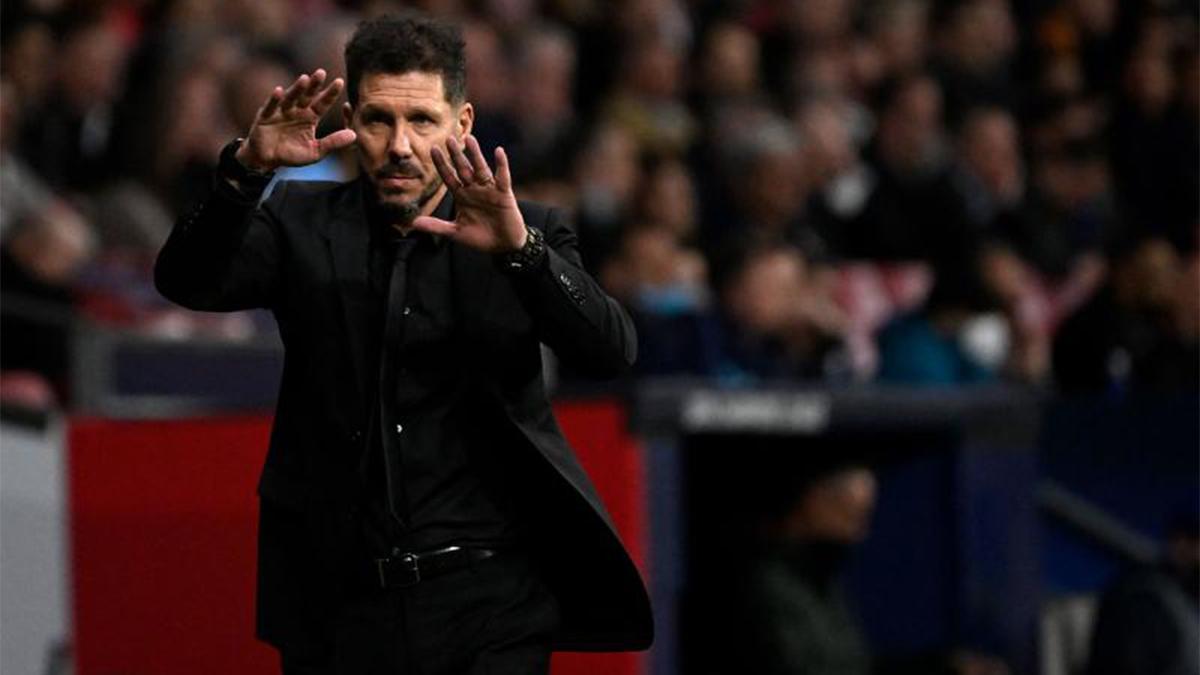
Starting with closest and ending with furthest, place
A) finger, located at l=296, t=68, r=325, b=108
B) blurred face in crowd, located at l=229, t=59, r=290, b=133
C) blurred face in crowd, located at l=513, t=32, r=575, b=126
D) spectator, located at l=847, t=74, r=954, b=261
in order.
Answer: finger, located at l=296, t=68, r=325, b=108 → blurred face in crowd, located at l=229, t=59, r=290, b=133 → blurred face in crowd, located at l=513, t=32, r=575, b=126 → spectator, located at l=847, t=74, r=954, b=261

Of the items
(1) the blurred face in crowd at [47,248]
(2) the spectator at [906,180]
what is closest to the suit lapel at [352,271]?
(1) the blurred face in crowd at [47,248]

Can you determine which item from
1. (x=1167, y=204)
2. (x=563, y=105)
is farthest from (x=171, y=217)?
(x=1167, y=204)

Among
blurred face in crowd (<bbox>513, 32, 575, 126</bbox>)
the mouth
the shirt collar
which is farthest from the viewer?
blurred face in crowd (<bbox>513, 32, 575, 126</bbox>)

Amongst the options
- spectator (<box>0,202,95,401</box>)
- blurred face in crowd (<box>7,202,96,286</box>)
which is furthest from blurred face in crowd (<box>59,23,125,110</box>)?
blurred face in crowd (<box>7,202,96,286</box>)

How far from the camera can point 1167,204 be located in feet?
45.9

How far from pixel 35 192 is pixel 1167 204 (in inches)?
254

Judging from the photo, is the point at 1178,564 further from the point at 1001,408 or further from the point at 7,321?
the point at 7,321

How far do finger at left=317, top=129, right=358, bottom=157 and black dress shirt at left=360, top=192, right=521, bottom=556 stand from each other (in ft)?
0.89

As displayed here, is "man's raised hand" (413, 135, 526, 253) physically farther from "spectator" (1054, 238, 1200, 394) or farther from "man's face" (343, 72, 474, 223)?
"spectator" (1054, 238, 1200, 394)

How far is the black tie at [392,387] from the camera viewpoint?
446 cm

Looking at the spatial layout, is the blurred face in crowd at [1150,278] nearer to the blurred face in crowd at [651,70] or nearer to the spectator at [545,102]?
the spectator at [545,102]

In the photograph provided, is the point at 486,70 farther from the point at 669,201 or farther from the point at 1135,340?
the point at 1135,340

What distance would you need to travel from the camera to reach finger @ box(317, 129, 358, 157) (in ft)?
14.0

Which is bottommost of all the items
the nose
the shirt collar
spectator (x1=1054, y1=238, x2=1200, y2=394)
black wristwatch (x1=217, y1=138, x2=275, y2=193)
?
spectator (x1=1054, y1=238, x2=1200, y2=394)
